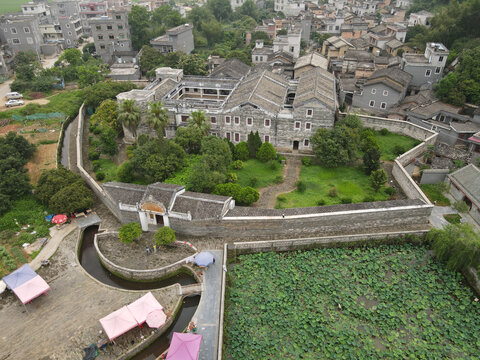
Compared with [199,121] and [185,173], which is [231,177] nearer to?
[185,173]

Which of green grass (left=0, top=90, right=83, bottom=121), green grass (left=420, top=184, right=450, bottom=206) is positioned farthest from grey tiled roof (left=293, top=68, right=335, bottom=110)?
green grass (left=0, top=90, right=83, bottom=121)

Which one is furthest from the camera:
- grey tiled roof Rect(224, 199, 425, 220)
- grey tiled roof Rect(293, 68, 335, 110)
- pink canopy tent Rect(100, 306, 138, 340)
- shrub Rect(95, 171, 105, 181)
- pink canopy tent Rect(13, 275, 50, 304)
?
grey tiled roof Rect(293, 68, 335, 110)

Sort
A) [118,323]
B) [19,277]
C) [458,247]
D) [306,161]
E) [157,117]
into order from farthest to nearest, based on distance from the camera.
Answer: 1. [306,161]
2. [157,117]
3. [458,247]
4. [19,277]
5. [118,323]

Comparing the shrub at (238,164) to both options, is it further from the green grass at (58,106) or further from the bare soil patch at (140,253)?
the green grass at (58,106)

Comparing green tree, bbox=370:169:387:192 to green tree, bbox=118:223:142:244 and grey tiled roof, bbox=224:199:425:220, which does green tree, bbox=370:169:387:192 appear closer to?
grey tiled roof, bbox=224:199:425:220

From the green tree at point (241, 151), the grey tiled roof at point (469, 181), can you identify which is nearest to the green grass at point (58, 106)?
the green tree at point (241, 151)

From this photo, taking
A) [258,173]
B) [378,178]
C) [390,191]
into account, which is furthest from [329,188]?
[258,173]

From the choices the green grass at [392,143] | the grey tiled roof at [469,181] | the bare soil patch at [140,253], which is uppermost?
the grey tiled roof at [469,181]
